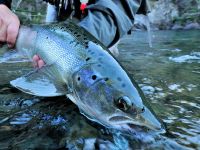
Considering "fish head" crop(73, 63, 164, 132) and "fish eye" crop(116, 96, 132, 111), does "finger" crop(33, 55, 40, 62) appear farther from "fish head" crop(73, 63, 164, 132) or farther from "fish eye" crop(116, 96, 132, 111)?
"fish eye" crop(116, 96, 132, 111)

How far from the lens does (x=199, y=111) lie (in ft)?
7.22

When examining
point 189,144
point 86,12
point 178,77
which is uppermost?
point 86,12

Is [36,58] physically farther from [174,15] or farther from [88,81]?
[174,15]

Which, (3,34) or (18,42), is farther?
(18,42)

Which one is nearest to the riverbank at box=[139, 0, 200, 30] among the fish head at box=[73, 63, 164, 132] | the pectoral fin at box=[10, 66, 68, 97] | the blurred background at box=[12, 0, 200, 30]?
the blurred background at box=[12, 0, 200, 30]

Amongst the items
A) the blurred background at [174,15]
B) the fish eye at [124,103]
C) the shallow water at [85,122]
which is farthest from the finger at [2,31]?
the blurred background at [174,15]

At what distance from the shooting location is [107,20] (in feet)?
8.85

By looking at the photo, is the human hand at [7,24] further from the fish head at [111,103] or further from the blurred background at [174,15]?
the blurred background at [174,15]

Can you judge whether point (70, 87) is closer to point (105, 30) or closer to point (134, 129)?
point (134, 129)

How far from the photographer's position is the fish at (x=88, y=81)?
1716 millimetres

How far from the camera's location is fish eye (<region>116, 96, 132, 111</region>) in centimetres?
170

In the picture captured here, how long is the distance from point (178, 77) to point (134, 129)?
1683mm

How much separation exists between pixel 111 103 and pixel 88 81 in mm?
239

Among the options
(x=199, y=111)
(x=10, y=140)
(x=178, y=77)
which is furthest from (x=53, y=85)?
(x=178, y=77)
